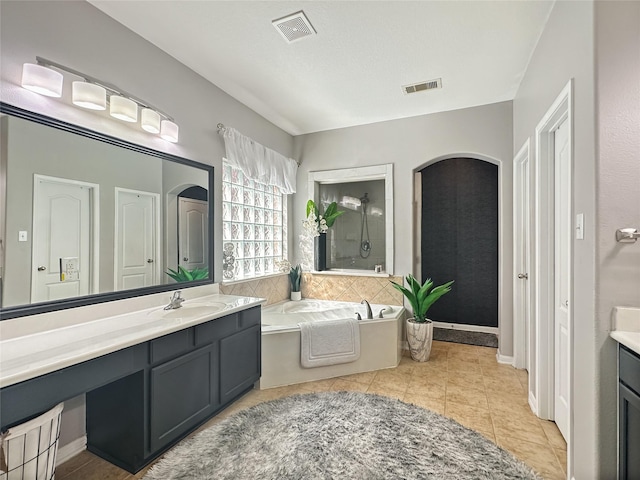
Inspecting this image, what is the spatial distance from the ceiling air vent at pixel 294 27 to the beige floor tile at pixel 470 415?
2958mm

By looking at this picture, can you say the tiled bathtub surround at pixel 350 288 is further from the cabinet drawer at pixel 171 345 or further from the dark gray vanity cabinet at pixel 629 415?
the dark gray vanity cabinet at pixel 629 415

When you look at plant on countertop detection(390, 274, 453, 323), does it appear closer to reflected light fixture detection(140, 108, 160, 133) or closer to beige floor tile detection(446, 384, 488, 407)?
beige floor tile detection(446, 384, 488, 407)

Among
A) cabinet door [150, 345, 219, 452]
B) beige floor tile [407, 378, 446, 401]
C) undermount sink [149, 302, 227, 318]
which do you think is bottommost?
beige floor tile [407, 378, 446, 401]

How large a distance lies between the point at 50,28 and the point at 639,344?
316 centimetres

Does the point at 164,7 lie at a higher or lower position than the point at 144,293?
higher

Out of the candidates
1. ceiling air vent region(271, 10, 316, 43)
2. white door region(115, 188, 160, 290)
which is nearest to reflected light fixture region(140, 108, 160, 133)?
white door region(115, 188, 160, 290)

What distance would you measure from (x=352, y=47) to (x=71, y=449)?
129 inches

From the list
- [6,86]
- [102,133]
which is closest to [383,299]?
[102,133]

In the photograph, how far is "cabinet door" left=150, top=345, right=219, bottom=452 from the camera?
174 cm

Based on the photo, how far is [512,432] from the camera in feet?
6.60

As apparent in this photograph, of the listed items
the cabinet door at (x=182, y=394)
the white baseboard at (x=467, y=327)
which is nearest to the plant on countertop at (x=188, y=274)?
the cabinet door at (x=182, y=394)

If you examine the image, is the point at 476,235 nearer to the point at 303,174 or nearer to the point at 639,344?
the point at 303,174

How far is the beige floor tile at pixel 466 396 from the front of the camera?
2.41 metres

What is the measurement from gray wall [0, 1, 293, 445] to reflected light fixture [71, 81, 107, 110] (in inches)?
3.3
